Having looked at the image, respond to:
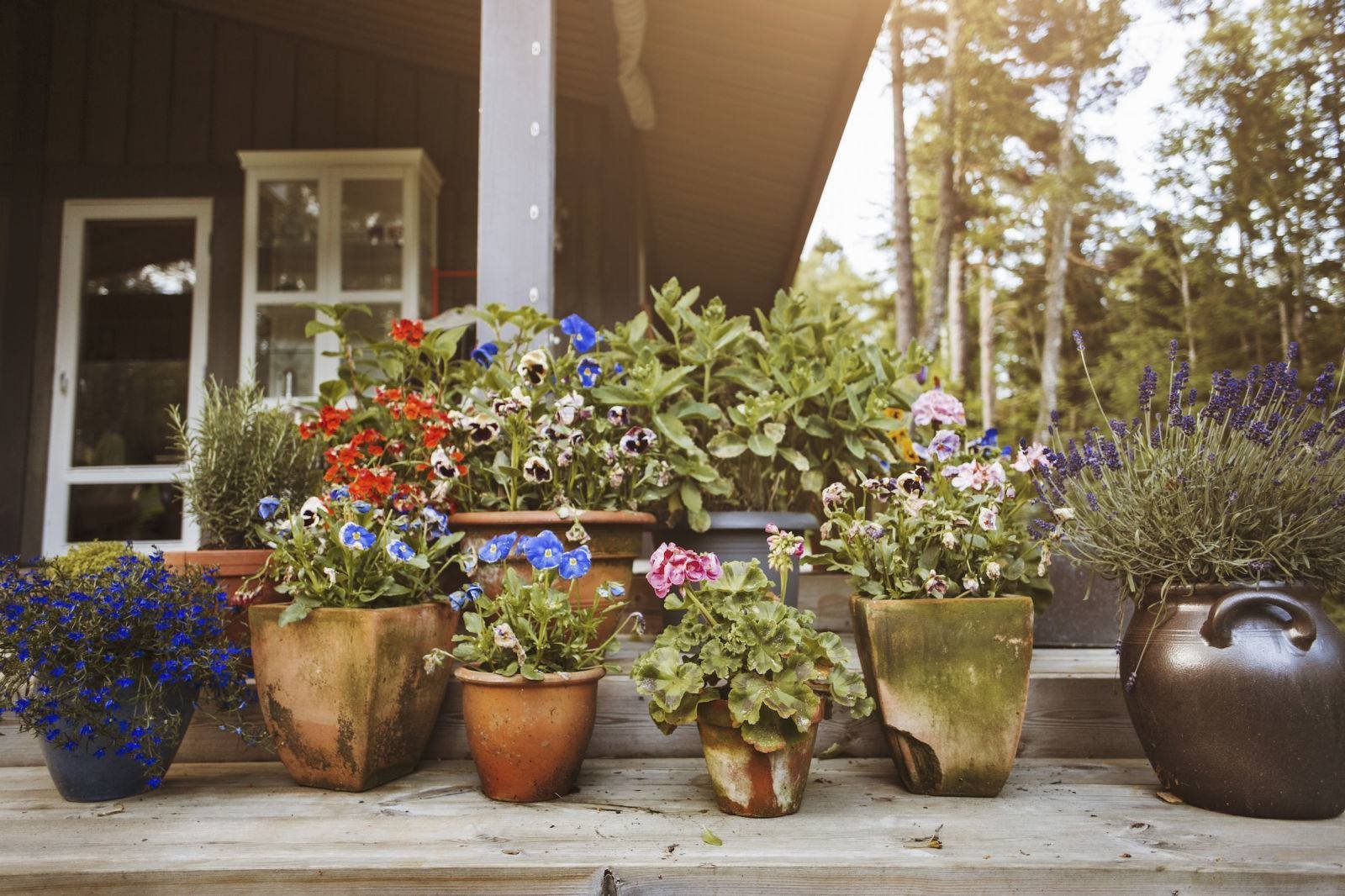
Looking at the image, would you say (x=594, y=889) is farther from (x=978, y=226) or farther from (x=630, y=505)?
(x=978, y=226)

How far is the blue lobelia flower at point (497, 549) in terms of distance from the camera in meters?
1.50

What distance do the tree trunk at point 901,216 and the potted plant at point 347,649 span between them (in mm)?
8256

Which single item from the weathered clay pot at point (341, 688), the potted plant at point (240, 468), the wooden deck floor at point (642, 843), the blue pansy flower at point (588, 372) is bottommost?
the wooden deck floor at point (642, 843)

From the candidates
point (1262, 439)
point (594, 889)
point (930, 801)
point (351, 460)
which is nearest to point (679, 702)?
point (594, 889)

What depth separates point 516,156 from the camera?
7.08ft

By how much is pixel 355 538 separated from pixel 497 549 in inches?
9.4

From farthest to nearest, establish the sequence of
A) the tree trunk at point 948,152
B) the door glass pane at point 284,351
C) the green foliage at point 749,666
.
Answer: the tree trunk at point 948,152 → the door glass pane at point 284,351 → the green foliage at point 749,666

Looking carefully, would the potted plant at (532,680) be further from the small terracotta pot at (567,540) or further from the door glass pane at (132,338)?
the door glass pane at (132,338)

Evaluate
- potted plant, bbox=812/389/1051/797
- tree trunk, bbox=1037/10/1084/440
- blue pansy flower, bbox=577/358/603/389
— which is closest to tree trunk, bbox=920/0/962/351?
tree trunk, bbox=1037/10/1084/440

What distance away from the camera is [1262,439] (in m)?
1.40

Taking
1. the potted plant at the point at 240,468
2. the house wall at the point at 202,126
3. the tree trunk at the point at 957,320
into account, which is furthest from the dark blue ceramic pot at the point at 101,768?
the tree trunk at the point at 957,320

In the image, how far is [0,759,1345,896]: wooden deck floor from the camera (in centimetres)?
116

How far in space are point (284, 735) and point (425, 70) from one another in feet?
12.8

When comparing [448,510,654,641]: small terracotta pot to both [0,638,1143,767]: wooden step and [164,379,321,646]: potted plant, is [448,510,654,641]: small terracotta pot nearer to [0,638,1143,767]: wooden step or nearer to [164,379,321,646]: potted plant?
[0,638,1143,767]: wooden step
